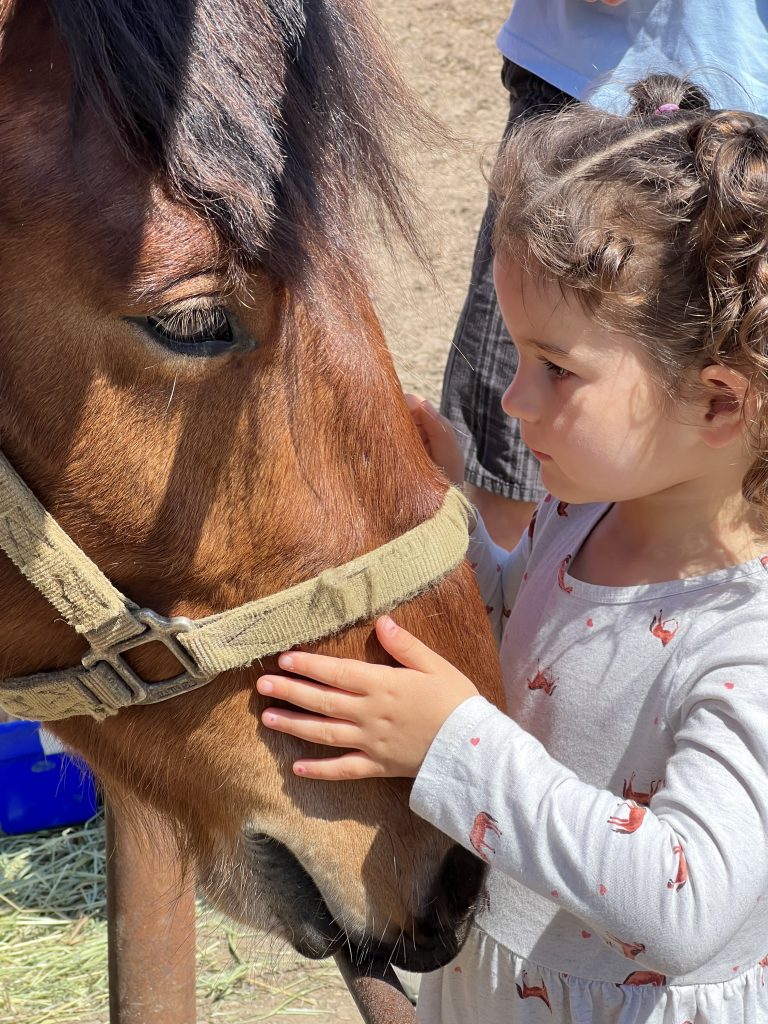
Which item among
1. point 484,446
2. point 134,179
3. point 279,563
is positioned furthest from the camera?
point 484,446

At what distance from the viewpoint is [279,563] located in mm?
1048

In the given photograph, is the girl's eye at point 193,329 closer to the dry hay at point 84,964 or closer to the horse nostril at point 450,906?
the horse nostril at point 450,906

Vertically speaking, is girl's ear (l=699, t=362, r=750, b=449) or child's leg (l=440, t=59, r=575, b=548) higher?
girl's ear (l=699, t=362, r=750, b=449)

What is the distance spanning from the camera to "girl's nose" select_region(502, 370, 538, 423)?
109 centimetres

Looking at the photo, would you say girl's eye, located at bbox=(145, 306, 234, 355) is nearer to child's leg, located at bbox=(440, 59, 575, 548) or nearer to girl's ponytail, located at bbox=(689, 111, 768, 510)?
girl's ponytail, located at bbox=(689, 111, 768, 510)

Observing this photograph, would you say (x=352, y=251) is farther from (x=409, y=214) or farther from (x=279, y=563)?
(x=279, y=563)

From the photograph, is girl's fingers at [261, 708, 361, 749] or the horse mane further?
girl's fingers at [261, 708, 361, 749]

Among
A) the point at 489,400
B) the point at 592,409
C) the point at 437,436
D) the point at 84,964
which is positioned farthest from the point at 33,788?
the point at 592,409

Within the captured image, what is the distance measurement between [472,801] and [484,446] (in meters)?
1.06

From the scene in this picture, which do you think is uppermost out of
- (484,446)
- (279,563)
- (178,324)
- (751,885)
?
(178,324)

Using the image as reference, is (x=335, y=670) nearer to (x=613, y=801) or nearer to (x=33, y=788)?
(x=613, y=801)

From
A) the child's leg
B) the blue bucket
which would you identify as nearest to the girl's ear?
the child's leg

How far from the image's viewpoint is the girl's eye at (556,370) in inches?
43.0

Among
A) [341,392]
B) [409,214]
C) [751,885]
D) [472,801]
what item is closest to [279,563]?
[341,392]
